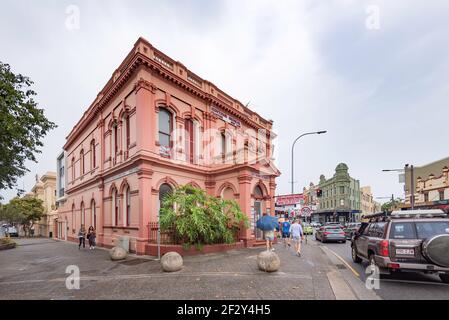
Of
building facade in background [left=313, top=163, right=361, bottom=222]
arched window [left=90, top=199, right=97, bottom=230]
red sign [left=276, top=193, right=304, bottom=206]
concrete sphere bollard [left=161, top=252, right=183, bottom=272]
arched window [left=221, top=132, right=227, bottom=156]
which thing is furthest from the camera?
building facade in background [left=313, top=163, right=361, bottom=222]

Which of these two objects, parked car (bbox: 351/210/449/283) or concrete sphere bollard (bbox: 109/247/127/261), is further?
concrete sphere bollard (bbox: 109/247/127/261)

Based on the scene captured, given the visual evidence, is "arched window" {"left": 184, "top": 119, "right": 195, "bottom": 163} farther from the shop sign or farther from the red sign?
the red sign

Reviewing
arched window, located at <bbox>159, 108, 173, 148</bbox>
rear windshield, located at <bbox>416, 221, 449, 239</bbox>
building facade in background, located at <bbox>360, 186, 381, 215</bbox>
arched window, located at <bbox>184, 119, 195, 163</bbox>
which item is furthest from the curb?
building facade in background, located at <bbox>360, 186, 381, 215</bbox>

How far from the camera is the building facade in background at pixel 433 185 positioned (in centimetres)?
3033

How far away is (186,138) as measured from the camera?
16156mm

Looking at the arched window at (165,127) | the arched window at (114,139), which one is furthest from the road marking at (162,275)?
the arched window at (114,139)

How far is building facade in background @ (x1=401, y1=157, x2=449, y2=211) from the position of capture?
3033 cm

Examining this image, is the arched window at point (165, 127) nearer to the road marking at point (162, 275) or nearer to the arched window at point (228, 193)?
the arched window at point (228, 193)

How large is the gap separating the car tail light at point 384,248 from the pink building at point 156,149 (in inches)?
314

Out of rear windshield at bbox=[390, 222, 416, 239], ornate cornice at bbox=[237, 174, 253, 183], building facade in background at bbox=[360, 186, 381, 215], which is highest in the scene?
ornate cornice at bbox=[237, 174, 253, 183]
